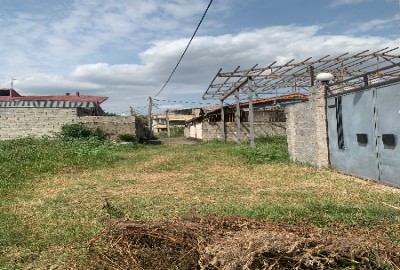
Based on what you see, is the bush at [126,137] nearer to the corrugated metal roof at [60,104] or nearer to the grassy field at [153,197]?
the corrugated metal roof at [60,104]

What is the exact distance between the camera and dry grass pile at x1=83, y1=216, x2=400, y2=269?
312 centimetres

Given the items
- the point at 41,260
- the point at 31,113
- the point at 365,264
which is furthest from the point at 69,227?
the point at 31,113

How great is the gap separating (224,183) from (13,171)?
21.7 ft

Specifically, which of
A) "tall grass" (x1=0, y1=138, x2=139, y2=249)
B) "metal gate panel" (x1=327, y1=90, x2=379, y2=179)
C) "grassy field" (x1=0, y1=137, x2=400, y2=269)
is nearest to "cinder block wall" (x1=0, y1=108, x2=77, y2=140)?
"tall grass" (x1=0, y1=138, x2=139, y2=249)

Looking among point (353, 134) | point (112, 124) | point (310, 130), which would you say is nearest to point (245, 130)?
point (112, 124)

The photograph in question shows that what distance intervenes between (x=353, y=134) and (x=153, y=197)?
5503 mm

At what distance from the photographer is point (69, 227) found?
536 centimetres

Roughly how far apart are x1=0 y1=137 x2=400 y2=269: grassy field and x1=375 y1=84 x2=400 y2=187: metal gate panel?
0.38m

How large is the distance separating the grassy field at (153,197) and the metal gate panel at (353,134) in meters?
0.44

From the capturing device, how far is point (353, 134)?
920 cm

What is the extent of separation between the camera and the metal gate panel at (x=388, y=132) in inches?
293

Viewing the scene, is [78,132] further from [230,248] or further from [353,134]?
[230,248]

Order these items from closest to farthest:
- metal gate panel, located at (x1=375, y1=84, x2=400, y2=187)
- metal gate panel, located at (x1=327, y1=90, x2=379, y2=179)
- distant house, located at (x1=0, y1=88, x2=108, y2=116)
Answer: metal gate panel, located at (x1=375, y1=84, x2=400, y2=187) → metal gate panel, located at (x1=327, y1=90, x2=379, y2=179) → distant house, located at (x1=0, y1=88, x2=108, y2=116)

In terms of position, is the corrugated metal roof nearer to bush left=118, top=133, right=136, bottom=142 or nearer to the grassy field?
bush left=118, top=133, right=136, bottom=142
